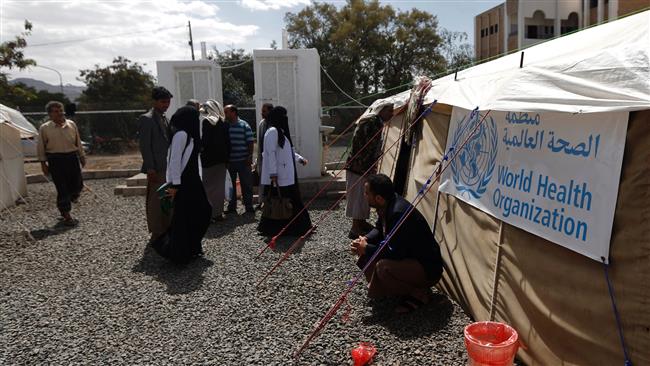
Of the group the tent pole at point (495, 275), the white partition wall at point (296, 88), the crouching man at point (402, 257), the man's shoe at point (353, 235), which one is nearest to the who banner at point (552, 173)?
the tent pole at point (495, 275)

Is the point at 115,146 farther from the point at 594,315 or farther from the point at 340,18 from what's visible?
the point at 594,315

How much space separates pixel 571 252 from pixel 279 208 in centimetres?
381

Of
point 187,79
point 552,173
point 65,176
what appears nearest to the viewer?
point 552,173

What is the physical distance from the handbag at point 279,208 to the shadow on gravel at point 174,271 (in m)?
1.03

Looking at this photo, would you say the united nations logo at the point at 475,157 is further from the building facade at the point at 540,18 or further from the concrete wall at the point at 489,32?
the concrete wall at the point at 489,32

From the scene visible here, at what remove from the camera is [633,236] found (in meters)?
2.25

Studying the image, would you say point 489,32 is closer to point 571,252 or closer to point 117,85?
point 117,85

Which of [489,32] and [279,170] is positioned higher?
[489,32]

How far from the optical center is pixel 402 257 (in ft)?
12.0

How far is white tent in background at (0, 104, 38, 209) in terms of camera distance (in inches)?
323

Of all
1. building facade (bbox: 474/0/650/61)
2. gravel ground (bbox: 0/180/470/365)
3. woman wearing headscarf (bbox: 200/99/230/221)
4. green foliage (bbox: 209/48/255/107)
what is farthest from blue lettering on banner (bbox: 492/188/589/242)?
building facade (bbox: 474/0/650/61)

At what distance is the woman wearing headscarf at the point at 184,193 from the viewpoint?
15.5 feet

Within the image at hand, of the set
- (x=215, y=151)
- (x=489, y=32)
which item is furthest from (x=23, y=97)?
(x=489, y=32)

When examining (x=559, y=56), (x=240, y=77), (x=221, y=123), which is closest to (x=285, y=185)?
(x=221, y=123)
